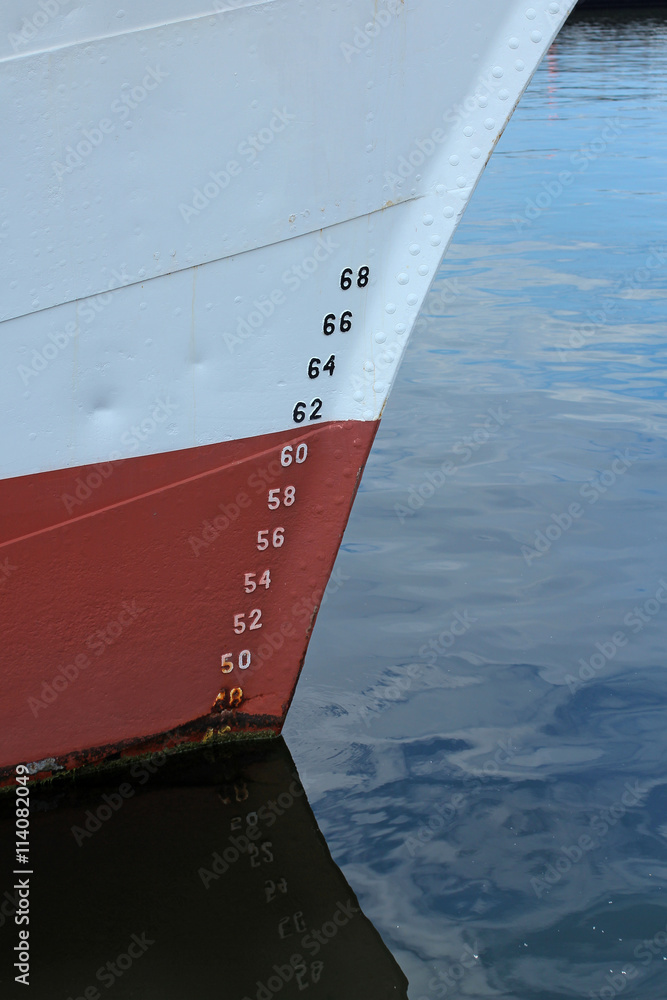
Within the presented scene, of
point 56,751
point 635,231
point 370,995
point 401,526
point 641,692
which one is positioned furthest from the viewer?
point 635,231

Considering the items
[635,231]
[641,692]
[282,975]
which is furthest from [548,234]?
[282,975]

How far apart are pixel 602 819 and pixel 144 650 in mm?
1644

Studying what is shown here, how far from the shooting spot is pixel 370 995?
9.83ft

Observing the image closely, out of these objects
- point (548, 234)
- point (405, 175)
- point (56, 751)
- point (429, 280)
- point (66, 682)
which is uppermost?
point (405, 175)

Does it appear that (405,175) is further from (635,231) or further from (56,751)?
(635,231)

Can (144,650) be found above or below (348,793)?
above
